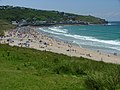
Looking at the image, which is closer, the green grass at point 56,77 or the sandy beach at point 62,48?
the green grass at point 56,77

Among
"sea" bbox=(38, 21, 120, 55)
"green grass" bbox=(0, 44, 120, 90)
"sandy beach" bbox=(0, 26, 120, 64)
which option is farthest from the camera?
"sea" bbox=(38, 21, 120, 55)

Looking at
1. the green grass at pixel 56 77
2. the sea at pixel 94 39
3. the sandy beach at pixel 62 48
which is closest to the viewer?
the green grass at pixel 56 77

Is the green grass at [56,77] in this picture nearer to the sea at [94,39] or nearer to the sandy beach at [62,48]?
the sandy beach at [62,48]

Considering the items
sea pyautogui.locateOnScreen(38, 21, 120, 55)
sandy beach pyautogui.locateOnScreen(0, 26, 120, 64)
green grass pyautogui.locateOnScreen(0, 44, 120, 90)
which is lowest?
sea pyautogui.locateOnScreen(38, 21, 120, 55)

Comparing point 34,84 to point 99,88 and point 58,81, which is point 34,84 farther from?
point 99,88

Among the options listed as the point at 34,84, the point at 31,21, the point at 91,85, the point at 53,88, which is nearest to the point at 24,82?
the point at 34,84

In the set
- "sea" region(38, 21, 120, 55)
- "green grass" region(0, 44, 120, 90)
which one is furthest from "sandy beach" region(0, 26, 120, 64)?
"green grass" region(0, 44, 120, 90)

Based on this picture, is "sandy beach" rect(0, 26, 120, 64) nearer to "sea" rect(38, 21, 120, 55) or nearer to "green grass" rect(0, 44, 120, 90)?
"sea" rect(38, 21, 120, 55)

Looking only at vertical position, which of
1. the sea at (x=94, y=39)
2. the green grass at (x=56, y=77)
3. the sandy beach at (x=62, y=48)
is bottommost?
the sea at (x=94, y=39)

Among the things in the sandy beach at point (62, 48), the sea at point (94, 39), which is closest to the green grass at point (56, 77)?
the sandy beach at point (62, 48)

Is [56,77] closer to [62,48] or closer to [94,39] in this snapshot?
[62,48]

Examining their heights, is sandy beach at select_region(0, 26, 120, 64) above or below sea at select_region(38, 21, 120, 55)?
above

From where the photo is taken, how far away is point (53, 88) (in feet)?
32.8

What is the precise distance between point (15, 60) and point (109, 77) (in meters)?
8.66
